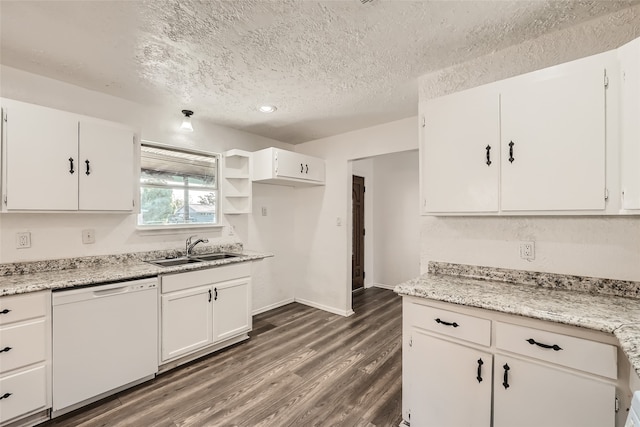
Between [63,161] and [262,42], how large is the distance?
A: 1.70 m

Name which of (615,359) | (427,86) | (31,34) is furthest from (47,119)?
(615,359)

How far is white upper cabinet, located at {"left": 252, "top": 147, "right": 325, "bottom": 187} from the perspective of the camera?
127 inches

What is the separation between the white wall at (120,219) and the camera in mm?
2086

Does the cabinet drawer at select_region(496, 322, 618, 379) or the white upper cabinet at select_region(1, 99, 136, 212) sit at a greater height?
the white upper cabinet at select_region(1, 99, 136, 212)

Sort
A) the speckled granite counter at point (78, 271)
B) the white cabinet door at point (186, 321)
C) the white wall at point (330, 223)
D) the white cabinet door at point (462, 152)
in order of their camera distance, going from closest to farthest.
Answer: the white cabinet door at point (462, 152) → the speckled granite counter at point (78, 271) → the white cabinet door at point (186, 321) → the white wall at point (330, 223)

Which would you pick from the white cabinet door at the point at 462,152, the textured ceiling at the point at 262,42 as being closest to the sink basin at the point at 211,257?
the textured ceiling at the point at 262,42

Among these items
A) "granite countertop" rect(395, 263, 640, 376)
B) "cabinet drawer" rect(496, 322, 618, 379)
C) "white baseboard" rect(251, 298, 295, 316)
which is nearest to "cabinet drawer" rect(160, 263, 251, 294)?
"white baseboard" rect(251, 298, 295, 316)

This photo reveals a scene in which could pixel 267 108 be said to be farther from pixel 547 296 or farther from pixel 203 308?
pixel 547 296

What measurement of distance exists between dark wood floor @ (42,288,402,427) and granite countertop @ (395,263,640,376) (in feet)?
3.20

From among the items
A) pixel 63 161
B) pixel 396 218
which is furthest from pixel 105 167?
pixel 396 218

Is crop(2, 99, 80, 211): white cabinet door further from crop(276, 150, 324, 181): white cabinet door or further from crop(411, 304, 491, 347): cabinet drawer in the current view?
crop(411, 304, 491, 347): cabinet drawer

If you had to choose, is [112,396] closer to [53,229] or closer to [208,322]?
[208,322]

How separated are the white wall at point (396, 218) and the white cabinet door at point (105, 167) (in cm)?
365

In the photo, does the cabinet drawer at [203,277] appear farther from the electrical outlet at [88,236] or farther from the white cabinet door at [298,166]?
the white cabinet door at [298,166]
